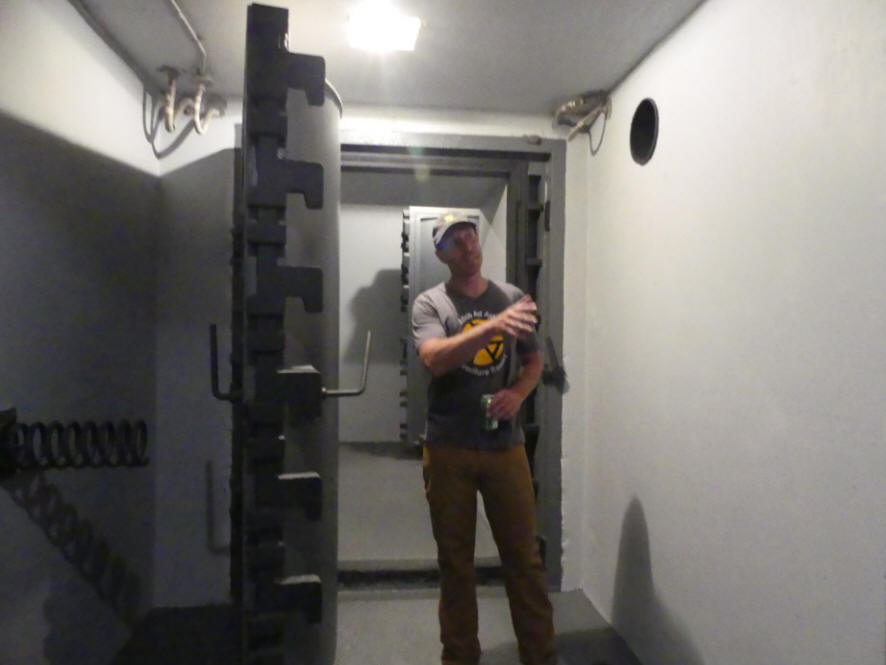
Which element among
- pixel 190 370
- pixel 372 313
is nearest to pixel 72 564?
pixel 190 370

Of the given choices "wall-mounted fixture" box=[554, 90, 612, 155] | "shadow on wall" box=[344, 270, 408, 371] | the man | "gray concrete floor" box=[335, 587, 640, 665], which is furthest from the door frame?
"shadow on wall" box=[344, 270, 408, 371]

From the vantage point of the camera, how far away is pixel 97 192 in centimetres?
156

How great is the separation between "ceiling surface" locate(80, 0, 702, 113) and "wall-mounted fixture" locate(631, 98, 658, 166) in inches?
6.5

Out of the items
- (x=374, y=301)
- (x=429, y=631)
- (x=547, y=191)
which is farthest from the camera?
(x=374, y=301)

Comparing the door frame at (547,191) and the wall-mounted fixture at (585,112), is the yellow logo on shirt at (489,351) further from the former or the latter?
the wall-mounted fixture at (585,112)

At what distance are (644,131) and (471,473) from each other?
1.20 meters

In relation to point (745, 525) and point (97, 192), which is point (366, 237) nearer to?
point (97, 192)

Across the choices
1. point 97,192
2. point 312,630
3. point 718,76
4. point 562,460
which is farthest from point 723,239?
point 97,192

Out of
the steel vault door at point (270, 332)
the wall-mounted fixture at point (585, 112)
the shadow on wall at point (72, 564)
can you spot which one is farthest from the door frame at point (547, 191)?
the shadow on wall at point (72, 564)

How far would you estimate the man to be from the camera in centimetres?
157

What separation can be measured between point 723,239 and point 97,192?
166 cm

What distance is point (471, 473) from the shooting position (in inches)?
62.1

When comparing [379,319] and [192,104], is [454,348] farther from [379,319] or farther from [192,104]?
[379,319]

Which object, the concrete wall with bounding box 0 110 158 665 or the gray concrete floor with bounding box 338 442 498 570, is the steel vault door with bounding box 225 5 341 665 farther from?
the gray concrete floor with bounding box 338 442 498 570
